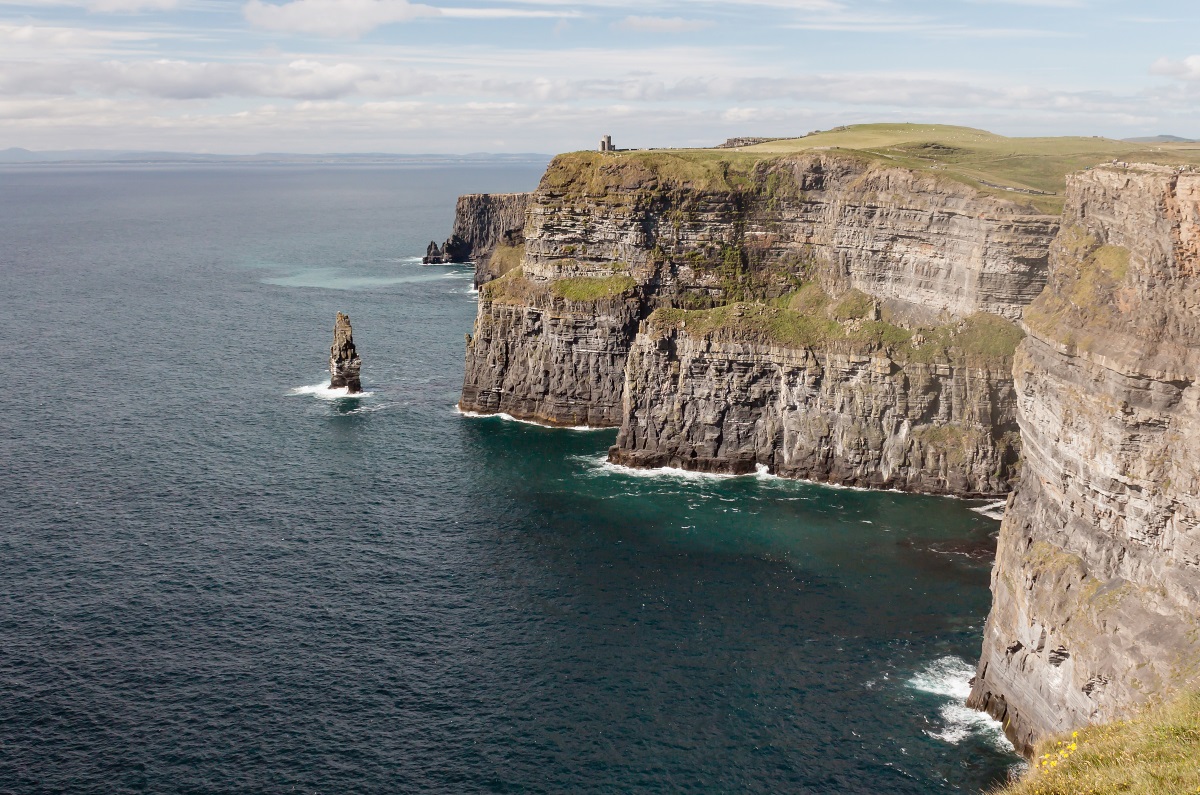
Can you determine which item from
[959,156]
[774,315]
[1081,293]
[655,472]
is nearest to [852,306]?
[774,315]

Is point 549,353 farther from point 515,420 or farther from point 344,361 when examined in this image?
point 344,361

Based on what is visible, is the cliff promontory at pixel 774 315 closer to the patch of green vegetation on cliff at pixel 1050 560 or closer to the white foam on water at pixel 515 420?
the white foam on water at pixel 515 420

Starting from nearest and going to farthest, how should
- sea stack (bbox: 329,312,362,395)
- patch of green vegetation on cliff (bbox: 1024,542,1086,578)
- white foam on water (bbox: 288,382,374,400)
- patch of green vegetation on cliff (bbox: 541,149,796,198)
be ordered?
patch of green vegetation on cliff (bbox: 1024,542,1086,578), patch of green vegetation on cliff (bbox: 541,149,796,198), white foam on water (bbox: 288,382,374,400), sea stack (bbox: 329,312,362,395)

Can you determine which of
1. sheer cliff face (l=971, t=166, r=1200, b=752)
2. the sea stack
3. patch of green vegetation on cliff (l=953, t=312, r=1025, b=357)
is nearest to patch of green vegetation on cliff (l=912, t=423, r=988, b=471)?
patch of green vegetation on cliff (l=953, t=312, r=1025, b=357)

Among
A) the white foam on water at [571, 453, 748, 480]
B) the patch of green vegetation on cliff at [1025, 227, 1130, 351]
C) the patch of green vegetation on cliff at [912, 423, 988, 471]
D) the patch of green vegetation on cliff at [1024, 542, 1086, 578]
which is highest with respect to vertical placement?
the patch of green vegetation on cliff at [1025, 227, 1130, 351]

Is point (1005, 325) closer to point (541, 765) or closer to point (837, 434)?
point (837, 434)

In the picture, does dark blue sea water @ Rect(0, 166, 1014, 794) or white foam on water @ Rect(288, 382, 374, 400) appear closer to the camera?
dark blue sea water @ Rect(0, 166, 1014, 794)

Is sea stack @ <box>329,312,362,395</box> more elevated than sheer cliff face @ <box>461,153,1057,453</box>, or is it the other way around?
sheer cliff face @ <box>461,153,1057,453</box>

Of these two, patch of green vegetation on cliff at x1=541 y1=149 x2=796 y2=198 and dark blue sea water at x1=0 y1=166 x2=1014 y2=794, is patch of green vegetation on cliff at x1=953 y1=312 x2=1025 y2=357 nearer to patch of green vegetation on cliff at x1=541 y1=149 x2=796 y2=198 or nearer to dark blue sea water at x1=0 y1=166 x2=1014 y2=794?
dark blue sea water at x1=0 y1=166 x2=1014 y2=794
